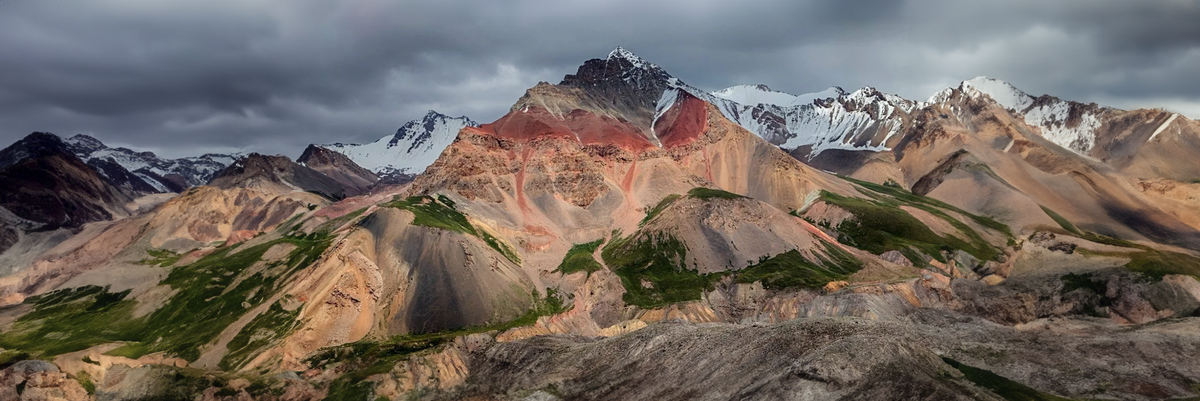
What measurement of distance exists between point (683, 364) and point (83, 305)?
493ft

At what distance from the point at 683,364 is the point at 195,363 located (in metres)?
84.8

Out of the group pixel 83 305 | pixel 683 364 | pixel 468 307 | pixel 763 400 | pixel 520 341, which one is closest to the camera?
pixel 763 400

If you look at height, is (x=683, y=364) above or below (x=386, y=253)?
below

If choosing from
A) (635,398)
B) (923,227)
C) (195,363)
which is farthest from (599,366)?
(923,227)

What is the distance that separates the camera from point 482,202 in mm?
186750

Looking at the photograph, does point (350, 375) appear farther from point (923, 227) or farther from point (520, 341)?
point (923, 227)

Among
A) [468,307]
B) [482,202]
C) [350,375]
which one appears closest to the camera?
[350,375]

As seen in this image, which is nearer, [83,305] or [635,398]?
[635,398]

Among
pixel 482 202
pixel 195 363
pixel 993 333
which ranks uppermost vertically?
pixel 482 202

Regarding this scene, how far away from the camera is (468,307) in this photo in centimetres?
12550

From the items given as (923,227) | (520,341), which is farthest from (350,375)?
(923,227)

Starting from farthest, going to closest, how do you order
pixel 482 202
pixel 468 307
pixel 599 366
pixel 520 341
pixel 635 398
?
pixel 482 202, pixel 468 307, pixel 520 341, pixel 599 366, pixel 635 398

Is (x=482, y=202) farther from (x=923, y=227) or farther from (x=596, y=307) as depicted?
(x=923, y=227)

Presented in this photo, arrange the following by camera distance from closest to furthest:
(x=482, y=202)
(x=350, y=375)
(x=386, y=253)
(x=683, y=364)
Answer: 1. (x=683, y=364)
2. (x=350, y=375)
3. (x=386, y=253)
4. (x=482, y=202)
